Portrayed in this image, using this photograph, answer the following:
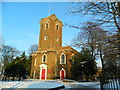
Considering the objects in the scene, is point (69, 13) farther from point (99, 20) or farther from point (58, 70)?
point (58, 70)

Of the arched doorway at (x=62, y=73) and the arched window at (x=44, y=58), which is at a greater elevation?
the arched window at (x=44, y=58)

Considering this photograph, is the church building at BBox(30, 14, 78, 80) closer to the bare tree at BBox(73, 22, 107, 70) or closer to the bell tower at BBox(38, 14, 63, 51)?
the bell tower at BBox(38, 14, 63, 51)

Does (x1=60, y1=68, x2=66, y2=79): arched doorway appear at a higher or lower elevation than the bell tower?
lower

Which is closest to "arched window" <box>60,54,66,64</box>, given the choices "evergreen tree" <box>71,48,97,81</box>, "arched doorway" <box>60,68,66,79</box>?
"arched doorway" <box>60,68,66,79</box>

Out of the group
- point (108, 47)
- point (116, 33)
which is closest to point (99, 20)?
point (116, 33)

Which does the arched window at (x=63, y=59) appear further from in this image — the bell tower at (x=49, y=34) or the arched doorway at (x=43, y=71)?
the arched doorway at (x=43, y=71)

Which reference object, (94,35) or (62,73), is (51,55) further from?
(94,35)

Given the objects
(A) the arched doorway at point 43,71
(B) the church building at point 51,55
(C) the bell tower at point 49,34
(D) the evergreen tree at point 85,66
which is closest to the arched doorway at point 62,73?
(B) the church building at point 51,55

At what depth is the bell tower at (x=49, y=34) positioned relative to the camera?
18328mm

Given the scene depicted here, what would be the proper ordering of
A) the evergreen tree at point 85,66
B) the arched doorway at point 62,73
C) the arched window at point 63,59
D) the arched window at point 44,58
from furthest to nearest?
1. the arched window at point 44,58
2. the arched window at point 63,59
3. the arched doorway at point 62,73
4. the evergreen tree at point 85,66

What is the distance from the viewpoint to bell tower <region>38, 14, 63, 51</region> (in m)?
18.3

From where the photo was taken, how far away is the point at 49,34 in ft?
61.4

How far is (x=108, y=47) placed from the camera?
9.94 feet

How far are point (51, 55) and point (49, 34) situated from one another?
4.11 metres
